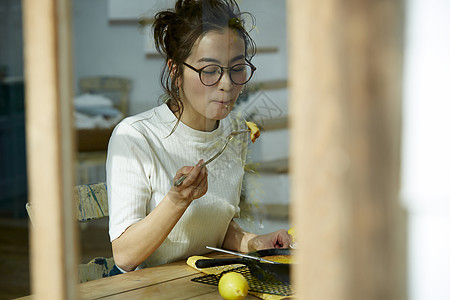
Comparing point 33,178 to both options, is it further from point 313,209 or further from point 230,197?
point 230,197

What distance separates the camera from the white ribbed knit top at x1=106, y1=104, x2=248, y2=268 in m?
1.43

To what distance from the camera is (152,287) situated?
1.19 metres

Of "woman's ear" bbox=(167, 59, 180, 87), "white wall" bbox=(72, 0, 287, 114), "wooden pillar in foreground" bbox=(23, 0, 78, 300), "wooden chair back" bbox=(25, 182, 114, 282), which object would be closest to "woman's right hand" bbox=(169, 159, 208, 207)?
"woman's ear" bbox=(167, 59, 180, 87)

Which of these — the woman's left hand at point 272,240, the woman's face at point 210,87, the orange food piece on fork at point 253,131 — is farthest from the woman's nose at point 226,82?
the woman's left hand at point 272,240

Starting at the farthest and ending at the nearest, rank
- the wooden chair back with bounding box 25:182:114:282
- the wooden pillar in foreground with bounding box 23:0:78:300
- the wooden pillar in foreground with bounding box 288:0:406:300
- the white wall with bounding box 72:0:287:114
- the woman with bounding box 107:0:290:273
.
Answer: the white wall with bounding box 72:0:287:114 → the wooden chair back with bounding box 25:182:114:282 → the woman with bounding box 107:0:290:273 → the wooden pillar in foreground with bounding box 23:0:78:300 → the wooden pillar in foreground with bounding box 288:0:406:300

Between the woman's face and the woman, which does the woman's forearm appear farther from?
the woman's face

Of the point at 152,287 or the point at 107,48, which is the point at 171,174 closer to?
the point at 152,287

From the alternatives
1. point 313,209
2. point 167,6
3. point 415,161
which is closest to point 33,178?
point 313,209

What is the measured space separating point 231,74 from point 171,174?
32 cm

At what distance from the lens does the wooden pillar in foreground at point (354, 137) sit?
0.53m

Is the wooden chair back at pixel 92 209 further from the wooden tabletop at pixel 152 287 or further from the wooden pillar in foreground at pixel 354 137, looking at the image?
the wooden pillar in foreground at pixel 354 137

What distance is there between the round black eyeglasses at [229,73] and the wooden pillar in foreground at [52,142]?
629 millimetres

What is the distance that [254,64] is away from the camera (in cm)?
133

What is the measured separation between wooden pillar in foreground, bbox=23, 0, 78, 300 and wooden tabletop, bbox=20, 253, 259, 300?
36 cm
